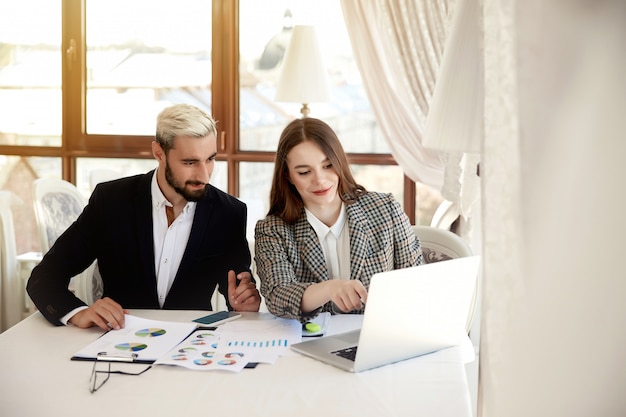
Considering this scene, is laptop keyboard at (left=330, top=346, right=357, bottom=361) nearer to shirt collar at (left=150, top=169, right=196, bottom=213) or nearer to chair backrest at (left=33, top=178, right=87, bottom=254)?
shirt collar at (left=150, top=169, right=196, bottom=213)

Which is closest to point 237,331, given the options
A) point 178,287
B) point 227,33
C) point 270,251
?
point 270,251

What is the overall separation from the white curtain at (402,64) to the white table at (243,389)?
8.55 ft

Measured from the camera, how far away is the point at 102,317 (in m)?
1.86

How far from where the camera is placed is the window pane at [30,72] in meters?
4.73

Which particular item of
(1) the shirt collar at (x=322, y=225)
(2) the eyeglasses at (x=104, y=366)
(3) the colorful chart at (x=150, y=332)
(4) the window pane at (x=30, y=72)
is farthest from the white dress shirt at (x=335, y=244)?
(4) the window pane at (x=30, y=72)

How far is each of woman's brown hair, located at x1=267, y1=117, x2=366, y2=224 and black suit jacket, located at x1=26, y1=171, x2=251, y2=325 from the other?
0.76ft

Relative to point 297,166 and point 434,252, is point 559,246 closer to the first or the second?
point 297,166

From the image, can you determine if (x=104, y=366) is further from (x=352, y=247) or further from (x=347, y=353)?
(x=352, y=247)

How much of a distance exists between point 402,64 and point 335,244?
2.21 m

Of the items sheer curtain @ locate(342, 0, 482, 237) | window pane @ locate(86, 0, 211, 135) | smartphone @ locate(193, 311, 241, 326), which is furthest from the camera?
A: window pane @ locate(86, 0, 211, 135)

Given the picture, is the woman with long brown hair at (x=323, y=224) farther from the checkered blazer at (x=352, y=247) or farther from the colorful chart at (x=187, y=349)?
the colorful chart at (x=187, y=349)

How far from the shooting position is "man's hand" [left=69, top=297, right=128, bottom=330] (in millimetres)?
1848

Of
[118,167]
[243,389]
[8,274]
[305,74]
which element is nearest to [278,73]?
[305,74]

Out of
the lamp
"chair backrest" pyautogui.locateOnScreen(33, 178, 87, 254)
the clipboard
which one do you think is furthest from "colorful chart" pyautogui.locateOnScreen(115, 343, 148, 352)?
the lamp
